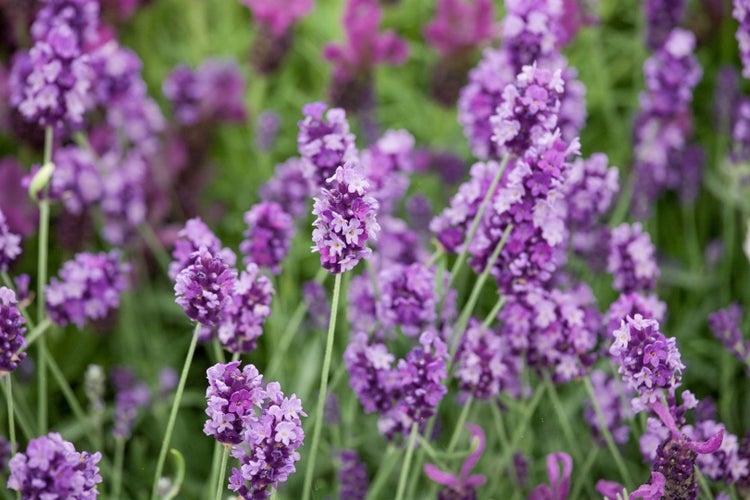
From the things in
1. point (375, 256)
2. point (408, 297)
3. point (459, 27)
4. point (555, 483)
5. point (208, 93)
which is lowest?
point (555, 483)

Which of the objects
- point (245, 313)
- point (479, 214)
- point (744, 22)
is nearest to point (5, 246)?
point (245, 313)

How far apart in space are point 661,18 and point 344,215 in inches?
54.2

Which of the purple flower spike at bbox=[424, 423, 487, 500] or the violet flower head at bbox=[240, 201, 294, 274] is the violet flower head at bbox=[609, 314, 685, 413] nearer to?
the purple flower spike at bbox=[424, 423, 487, 500]

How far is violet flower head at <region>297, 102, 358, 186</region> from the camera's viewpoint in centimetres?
157

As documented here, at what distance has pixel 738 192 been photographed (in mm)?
2369

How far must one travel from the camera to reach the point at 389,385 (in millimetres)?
1557

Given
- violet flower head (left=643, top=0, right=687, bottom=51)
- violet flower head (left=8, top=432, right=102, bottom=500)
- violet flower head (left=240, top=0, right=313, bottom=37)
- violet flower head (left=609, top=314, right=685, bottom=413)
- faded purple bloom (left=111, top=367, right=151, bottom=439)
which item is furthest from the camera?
violet flower head (left=240, top=0, right=313, bottom=37)

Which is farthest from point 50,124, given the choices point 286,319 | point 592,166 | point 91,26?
point 592,166

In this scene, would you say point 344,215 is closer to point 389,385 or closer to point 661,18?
point 389,385

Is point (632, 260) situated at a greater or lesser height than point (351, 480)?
greater

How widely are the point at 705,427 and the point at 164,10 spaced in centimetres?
243

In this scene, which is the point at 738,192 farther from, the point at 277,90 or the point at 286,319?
the point at 277,90

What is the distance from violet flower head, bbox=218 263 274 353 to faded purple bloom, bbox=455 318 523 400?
0.34 meters

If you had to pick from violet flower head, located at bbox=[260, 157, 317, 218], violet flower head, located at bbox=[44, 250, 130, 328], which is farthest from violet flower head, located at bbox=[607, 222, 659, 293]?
violet flower head, located at bbox=[44, 250, 130, 328]
